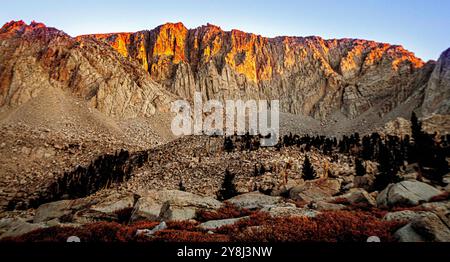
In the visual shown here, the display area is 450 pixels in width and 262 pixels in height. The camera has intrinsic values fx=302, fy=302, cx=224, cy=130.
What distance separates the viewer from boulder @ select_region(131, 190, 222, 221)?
761 inches

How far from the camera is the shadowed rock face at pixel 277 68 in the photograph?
160750 millimetres

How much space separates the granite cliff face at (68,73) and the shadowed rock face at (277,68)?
1364 inches

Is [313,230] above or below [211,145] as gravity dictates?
above

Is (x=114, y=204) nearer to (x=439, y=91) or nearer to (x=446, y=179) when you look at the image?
(x=446, y=179)

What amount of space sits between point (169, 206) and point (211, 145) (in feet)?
177

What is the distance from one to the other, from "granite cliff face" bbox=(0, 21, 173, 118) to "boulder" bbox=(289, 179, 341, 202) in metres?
93.2

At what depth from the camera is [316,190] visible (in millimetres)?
33188

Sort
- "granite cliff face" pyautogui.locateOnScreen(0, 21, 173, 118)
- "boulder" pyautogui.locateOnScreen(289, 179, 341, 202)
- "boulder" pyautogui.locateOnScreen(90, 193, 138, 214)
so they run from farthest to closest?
"granite cliff face" pyautogui.locateOnScreen(0, 21, 173, 118), "boulder" pyautogui.locateOnScreen(289, 179, 341, 202), "boulder" pyautogui.locateOnScreen(90, 193, 138, 214)

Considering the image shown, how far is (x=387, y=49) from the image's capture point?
182750 millimetres

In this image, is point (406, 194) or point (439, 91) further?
point (439, 91)

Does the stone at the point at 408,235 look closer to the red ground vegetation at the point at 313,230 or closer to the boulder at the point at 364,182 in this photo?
the red ground vegetation at the point at 313,230

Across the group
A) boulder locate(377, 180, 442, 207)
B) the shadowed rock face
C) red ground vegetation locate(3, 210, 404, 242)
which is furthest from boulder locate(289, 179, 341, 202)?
the shadowed rock face

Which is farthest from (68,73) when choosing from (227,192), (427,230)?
(427,230)

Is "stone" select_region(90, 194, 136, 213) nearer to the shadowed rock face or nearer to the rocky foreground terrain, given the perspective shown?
the rocky foreground terrain
